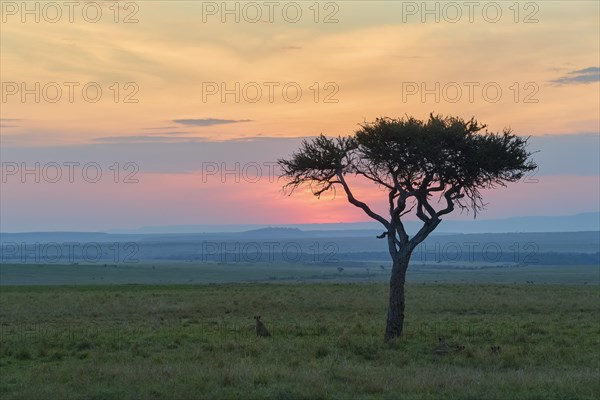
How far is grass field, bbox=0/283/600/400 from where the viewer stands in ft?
51.2

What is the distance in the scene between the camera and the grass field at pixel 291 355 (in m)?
15.6

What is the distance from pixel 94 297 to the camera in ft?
156

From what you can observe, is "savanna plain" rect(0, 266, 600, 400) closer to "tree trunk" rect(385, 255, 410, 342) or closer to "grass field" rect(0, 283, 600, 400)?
"grass field" rect(0, 283, 600, 400)

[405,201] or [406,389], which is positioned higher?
[405,201]

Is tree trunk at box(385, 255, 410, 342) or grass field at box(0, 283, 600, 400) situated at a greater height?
tree trunk at box(385, 255, 410, 342)

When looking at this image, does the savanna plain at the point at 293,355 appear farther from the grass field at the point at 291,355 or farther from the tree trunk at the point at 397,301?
the tree trunk at the point at 397,301

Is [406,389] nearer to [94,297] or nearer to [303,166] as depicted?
[303,166]

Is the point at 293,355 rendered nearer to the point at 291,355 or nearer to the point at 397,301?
the point at 291,355

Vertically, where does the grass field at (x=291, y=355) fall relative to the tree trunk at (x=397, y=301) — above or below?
below

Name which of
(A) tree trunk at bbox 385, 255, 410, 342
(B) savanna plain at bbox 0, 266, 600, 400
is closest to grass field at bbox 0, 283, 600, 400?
(B) savanna plain at bbox 0, 266, 600, 400

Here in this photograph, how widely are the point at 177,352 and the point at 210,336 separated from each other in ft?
13.2

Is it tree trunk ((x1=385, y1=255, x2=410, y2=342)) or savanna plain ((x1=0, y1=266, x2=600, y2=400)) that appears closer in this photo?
savanna plain ((x1=0, y1=266, x2=600, y2=400))

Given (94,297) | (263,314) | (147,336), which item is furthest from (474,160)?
(94,297)

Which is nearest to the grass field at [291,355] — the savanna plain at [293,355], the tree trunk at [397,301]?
the savanna plain at [293,355]
